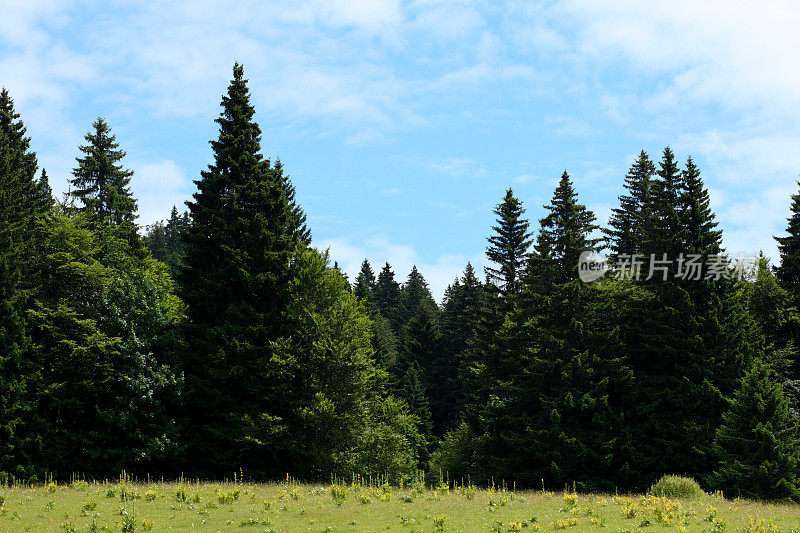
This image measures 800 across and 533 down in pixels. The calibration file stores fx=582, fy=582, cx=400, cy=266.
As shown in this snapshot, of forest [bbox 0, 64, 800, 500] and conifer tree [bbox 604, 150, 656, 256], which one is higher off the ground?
conifer tree [bbox 604, 150, 656, 256]

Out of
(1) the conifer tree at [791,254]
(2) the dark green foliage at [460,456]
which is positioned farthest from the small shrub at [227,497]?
(1) the conifer tree at [791,254]

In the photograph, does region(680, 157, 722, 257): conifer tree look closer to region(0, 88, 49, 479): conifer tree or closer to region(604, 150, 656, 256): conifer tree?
region(604, 150, 656, 256): conifer tree

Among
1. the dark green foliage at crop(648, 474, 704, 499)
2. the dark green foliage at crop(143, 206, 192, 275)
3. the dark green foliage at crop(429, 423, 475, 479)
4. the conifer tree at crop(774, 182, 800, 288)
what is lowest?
the dark green foliage at crop(429, 423, 475, 479)

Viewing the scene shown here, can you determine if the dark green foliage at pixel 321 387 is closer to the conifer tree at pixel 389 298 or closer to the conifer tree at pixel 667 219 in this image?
the conifer tree at pixel 667 219

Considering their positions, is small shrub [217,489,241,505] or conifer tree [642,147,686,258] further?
conifer tree [642,147,686,258]

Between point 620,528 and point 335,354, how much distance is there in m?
18.9

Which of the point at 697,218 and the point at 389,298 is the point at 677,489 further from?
the point at 389,298

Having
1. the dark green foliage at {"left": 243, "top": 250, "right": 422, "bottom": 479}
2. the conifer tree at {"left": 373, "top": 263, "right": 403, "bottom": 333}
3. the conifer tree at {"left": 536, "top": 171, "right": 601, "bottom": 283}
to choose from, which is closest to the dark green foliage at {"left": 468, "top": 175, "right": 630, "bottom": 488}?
the conifer tree at {"left": 536, "top": 171, "right": 601, "bottom": 283}

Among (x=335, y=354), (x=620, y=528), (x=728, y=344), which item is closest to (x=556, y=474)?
(x=728, y=344)

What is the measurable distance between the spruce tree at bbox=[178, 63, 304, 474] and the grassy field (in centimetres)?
896

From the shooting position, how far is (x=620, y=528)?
52.4 ft

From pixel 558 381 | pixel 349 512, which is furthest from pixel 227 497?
pixel 558 381

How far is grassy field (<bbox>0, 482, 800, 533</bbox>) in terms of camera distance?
54.1ft

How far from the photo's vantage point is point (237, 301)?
34188 millimetres
